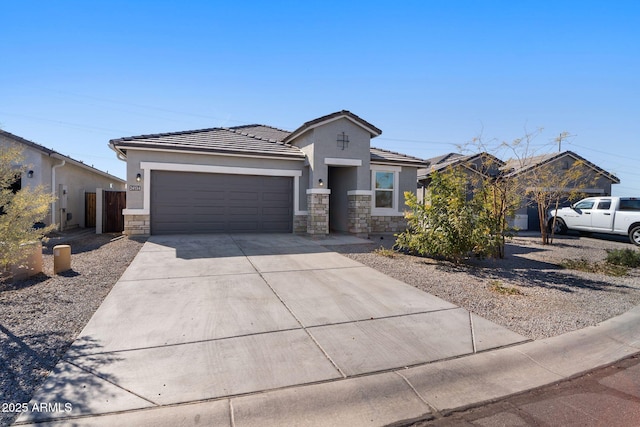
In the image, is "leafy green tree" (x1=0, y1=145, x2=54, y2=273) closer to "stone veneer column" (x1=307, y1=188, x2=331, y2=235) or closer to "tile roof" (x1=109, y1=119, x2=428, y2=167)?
"tile roof" (x1=109, y1=119, x2=428, y2=167)

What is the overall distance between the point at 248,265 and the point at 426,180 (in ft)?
44.7

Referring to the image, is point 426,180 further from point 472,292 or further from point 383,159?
point 472,292

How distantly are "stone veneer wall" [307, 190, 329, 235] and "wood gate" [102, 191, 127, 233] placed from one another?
7.74 m

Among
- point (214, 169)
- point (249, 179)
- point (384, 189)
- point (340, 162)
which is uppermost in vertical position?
point (340, 162)

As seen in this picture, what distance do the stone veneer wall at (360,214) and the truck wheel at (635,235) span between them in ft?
33.9

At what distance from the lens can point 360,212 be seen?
13.3 meters

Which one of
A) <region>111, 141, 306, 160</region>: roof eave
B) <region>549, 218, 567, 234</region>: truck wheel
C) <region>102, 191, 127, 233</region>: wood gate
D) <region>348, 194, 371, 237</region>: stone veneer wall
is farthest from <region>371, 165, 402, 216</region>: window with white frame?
<region>102, 191, 127, 233</region>: wood gate

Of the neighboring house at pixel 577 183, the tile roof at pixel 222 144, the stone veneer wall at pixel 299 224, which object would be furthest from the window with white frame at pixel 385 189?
the neighboring house at pixel 577 183

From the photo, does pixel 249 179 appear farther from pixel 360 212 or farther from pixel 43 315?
pixel 43 315

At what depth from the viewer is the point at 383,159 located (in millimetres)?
14266

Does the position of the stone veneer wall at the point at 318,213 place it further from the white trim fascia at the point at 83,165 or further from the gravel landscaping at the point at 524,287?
the white trim fascia at the point at 83,165

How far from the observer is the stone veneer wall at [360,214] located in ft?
43.5

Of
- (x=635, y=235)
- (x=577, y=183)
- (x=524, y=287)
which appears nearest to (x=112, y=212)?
(x=524, y=287)

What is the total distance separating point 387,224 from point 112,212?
37.4ft
